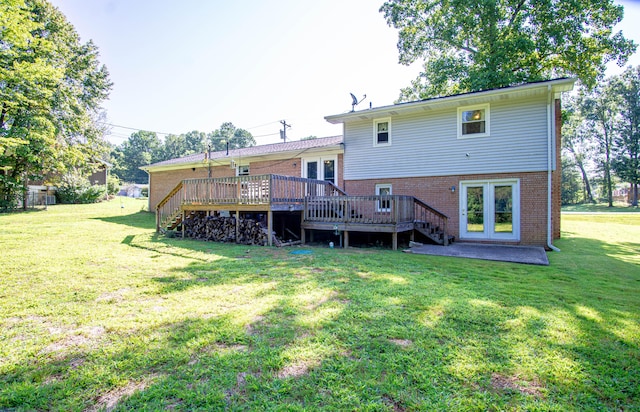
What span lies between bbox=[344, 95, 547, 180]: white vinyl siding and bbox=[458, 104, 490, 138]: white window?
169mm

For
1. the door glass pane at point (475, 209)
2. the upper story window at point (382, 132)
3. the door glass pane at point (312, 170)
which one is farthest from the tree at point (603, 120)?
the door glass pane at point (312, 170)

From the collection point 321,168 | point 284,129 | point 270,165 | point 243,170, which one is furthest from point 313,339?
point 284,129

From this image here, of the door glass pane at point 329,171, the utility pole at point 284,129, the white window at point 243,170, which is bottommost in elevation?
the door glass pane at point 329,171

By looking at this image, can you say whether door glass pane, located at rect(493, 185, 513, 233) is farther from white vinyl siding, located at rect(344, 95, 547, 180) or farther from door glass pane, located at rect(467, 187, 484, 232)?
white vinyl siding, located at rect(344, 95, 547, 180)

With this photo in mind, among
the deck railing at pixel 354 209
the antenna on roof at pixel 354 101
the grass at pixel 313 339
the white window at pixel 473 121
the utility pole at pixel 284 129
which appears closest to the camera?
the grass at pixel 313 339

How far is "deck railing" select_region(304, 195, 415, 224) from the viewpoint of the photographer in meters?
9.58

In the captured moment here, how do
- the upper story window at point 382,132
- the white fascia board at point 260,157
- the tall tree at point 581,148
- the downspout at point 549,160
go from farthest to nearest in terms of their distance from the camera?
the tall tree at point 581,148, the white fascia board at point 260,157, the upper story window at point 382,132, the downspout at point 549,160

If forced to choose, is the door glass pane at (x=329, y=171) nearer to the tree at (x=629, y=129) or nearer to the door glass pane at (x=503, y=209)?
the door glass pane at (x=503, y=209)

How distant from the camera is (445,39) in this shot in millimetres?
18922

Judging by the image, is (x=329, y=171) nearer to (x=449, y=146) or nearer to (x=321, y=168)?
(x=321, y=168)

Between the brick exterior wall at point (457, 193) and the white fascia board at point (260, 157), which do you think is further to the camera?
the white fascia board at point (260, 157)

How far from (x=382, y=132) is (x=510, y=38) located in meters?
10.2

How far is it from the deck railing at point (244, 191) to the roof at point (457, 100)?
2.97 m

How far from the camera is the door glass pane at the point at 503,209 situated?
35.0 ft
